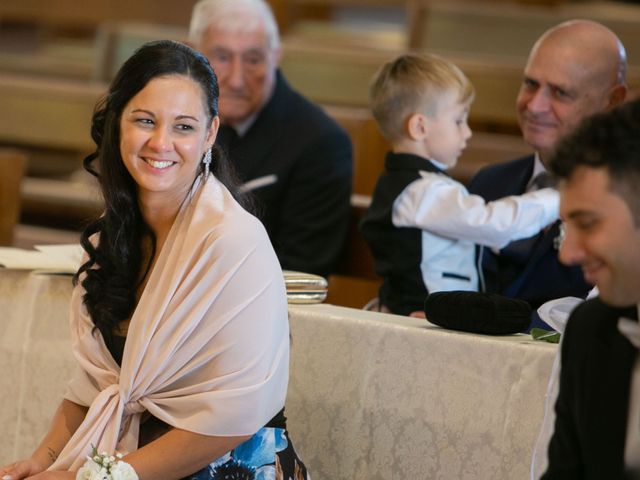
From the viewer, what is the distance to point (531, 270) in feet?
10.3

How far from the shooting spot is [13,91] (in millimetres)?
5754

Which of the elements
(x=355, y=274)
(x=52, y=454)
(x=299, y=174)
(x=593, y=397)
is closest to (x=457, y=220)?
(x=355, y=274)

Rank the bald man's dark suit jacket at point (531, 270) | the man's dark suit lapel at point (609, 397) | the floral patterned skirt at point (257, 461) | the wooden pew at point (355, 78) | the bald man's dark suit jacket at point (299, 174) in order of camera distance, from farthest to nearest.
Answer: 1. the wooden pew at point (355, 78)
2. the bald man's dark suit jacket at point (299, 174)
3. the bald man's dark suit jacket at point (531, 270)
4. the floral patterned skirt at point (257, 461)
5. the man's dark suit lapel at point (609, 397)

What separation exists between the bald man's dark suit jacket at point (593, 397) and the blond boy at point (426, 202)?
3.92 ft

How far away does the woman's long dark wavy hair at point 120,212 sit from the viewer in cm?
248

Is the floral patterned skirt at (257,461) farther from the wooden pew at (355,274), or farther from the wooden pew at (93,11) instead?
the wooden pew at (93,11)

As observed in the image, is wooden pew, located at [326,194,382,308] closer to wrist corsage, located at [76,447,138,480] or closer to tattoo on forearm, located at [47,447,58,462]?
tattoo on forearm, located at [47,447,58,462]

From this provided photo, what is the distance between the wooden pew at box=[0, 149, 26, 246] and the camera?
4.21m

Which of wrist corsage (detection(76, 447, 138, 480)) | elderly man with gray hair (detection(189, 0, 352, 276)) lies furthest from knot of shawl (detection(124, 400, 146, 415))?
elderly man with gray hair (detection(189, 0, 352, 276))

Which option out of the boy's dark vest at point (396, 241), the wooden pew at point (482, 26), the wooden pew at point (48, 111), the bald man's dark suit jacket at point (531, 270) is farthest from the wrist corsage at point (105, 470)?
the wooden pew at point (482, 26)

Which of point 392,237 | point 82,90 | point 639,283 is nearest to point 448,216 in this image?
point 392,237

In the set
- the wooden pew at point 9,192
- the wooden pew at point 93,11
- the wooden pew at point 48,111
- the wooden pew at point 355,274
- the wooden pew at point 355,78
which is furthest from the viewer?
the wooden pew at point 93,11

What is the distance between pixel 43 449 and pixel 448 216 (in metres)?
1.17

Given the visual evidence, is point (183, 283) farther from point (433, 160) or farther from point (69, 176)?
point (69, 176)
